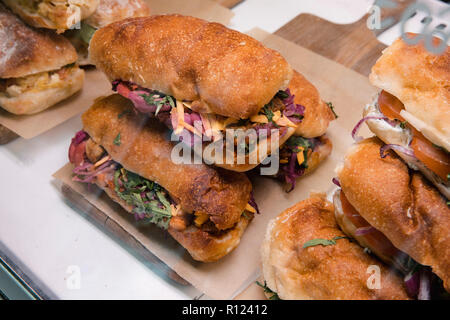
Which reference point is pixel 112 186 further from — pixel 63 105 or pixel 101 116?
pixel 63 105

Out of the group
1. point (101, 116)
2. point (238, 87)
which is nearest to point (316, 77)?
point (238, 87)

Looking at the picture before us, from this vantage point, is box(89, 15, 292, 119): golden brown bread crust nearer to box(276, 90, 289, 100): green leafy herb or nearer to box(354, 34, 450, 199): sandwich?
box(276, 90, 289, 100): green leafy herb

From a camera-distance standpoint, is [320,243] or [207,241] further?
[207,241]

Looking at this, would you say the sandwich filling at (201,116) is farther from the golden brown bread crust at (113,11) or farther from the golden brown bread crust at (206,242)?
the golden brown bread crust at (113,11)

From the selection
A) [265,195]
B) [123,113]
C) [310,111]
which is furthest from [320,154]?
[123,113]

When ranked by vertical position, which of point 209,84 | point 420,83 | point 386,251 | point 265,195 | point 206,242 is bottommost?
point 265,195

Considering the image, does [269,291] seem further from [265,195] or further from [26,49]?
[26,49]
